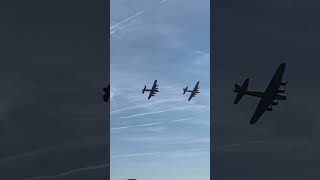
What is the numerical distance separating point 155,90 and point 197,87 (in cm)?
1794

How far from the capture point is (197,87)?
188375mm
